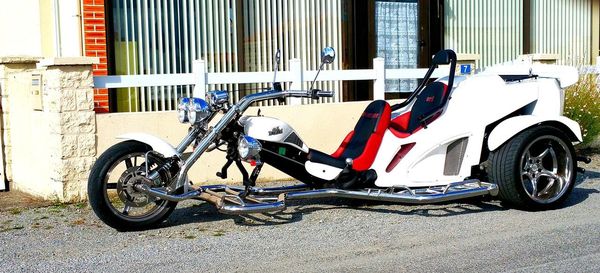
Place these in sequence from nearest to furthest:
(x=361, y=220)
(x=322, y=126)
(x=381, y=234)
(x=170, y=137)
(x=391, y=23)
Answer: (x=381, y=234), (x=361, y=220), (x=170, y=137), (x=322, y=126), (x=391, y=23)

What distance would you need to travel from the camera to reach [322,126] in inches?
398

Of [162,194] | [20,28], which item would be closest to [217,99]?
[162,194]

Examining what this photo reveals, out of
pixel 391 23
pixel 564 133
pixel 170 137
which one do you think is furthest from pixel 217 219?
pixel 391 23

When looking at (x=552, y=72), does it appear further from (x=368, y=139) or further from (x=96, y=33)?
(x=96, y=33)

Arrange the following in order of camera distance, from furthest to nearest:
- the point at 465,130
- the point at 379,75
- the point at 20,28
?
the point at 20,28 < the point at 379,75 < the point at 465,130

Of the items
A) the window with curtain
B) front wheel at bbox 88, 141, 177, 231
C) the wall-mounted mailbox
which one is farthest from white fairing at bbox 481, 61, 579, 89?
the window with curtain

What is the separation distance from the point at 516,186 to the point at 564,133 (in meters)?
0.82

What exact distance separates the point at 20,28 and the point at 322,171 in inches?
240

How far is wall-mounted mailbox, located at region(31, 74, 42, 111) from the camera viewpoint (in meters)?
8.91

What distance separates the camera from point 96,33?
414 inches

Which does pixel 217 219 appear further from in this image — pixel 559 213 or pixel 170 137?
pixel 559 213

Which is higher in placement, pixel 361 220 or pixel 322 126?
pixel 322 126

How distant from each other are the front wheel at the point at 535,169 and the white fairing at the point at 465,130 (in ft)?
0.33

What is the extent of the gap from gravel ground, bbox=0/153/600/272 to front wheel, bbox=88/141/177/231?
13 centimetres
